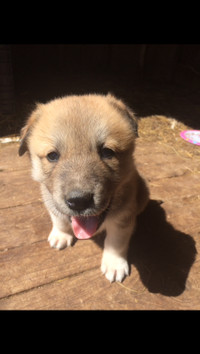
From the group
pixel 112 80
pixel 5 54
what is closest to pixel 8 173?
pixel 5 54

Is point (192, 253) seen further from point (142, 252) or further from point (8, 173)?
point (8, 173)

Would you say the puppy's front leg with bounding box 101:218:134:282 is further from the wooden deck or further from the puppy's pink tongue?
the puppy's pink tongue

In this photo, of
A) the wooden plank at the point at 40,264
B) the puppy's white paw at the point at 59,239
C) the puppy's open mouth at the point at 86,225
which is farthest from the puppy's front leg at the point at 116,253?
the puppy's white paw at the point at 59,239

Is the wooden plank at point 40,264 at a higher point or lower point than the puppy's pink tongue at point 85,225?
lower

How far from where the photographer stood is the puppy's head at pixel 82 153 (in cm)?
196

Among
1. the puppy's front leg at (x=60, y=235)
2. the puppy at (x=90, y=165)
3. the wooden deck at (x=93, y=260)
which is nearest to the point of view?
the puppy at (x=90, y=165)

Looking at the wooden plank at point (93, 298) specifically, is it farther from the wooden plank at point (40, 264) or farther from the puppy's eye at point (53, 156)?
the puppy's eye at point (53, 156)

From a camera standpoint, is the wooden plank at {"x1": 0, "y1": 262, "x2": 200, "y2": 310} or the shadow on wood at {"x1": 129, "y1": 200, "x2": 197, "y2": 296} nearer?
the wooden plank at {"x1": 0, "y1": 262, "x2": 200, "y2": 310}

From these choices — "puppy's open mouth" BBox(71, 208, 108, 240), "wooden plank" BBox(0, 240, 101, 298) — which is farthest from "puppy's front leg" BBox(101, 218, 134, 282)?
"puppy's open mouth" BBox(71, 208, 108, 240)

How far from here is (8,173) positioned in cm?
380

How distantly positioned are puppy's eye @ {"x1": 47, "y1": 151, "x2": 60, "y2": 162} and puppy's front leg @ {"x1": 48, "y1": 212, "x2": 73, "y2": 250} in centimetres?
72

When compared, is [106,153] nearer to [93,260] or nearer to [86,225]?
[86,225]

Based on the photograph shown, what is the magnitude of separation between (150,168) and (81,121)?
2325 millimetres

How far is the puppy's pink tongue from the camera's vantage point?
2.22m
